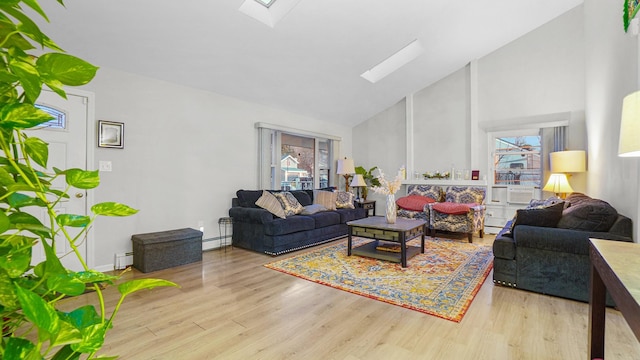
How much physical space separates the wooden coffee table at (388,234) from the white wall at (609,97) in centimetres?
192

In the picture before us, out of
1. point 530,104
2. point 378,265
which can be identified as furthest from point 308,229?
point 530,104

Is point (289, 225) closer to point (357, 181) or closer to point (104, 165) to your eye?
point (104, 165)

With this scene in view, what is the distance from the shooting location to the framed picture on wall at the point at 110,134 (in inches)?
137

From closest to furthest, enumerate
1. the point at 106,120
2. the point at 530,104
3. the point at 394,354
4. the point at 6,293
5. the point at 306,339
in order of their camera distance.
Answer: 1. the point at 6,293
2. the point at 394,354
3. the point at 306,339
4. the point at 106,120
5. the point at 530,104

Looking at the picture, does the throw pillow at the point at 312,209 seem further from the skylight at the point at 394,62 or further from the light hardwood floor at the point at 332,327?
the skylight at the point at 394,62

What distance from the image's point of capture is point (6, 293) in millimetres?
402

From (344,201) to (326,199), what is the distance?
1.25ft

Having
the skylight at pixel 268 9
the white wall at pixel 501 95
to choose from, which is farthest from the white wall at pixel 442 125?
the skylight at pixel 268 9

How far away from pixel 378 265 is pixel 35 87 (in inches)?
140

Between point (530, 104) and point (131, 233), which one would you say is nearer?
point (131, 233)

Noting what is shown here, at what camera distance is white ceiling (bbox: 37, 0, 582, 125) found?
10.1 feet

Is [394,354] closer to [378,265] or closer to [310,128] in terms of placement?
[378,265]

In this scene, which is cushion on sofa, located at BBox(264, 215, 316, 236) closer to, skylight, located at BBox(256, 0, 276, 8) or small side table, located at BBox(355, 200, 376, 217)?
small side table, located at BBox(355, 200, 376, 217)

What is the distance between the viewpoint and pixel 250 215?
4.32 m
